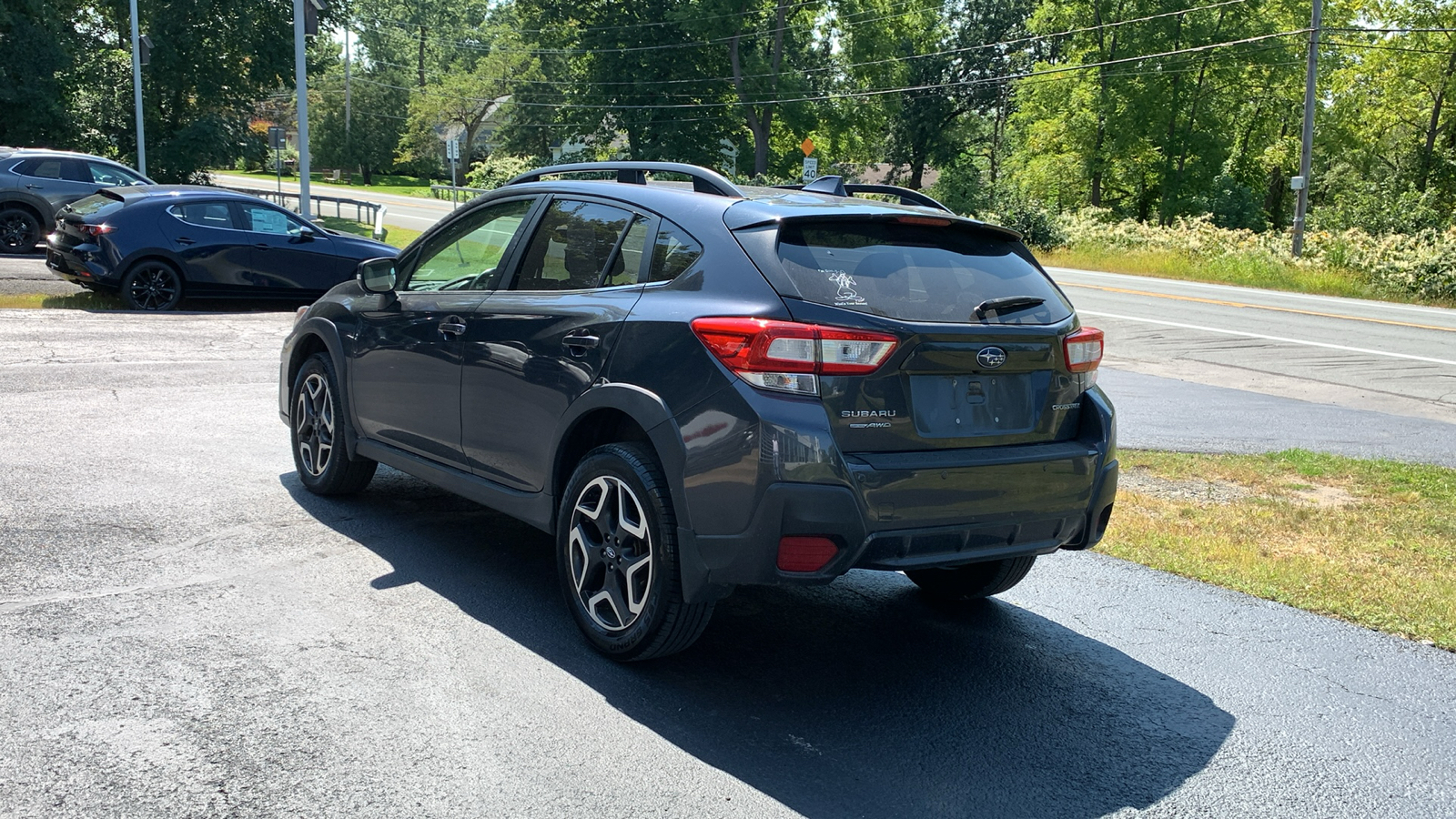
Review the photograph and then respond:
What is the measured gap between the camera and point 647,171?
5125 mm

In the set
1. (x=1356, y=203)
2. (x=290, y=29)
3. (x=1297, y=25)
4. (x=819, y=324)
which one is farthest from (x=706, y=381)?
(x=1297, y=25)

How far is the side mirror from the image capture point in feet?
19.7

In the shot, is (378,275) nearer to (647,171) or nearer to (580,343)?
(647,171)

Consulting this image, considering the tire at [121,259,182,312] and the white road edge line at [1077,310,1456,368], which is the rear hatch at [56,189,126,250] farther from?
the white road edge line at [1077,310,1456,368]

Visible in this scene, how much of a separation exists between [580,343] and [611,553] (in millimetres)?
795

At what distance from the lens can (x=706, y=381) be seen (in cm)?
401

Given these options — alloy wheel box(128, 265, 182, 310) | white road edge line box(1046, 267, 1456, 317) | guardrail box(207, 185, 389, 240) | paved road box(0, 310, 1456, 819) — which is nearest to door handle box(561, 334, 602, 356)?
paved road box(0, 310, 1456, 819)

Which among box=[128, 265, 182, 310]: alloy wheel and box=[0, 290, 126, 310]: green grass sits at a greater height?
box=[128, 265, 182, 310]: alloy wheel

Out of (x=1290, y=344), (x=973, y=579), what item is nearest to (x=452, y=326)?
(x=973, y=579)

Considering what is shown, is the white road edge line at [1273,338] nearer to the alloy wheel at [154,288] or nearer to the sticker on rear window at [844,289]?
the alloy wheel at [154,288]

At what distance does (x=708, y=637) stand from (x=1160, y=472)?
4.49 metres

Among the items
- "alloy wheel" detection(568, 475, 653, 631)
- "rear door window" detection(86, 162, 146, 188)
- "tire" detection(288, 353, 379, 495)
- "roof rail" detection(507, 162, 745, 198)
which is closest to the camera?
"alloy wheel" detection(568, 475, 653, 631)

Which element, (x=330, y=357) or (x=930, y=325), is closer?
(x=930, y=325)

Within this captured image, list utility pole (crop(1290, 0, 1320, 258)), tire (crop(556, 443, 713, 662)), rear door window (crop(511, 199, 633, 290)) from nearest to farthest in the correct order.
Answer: tire (crop(556, 443, 713, 662)), rear door window (crop(511, 199, 633, 290)), utility pole (crop(1290, 0, 1320, 258))
